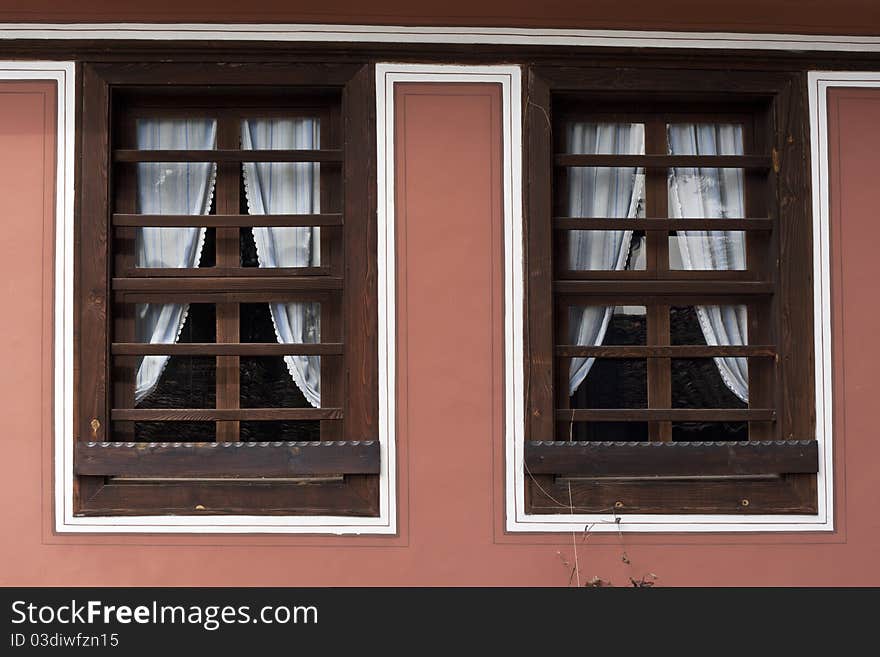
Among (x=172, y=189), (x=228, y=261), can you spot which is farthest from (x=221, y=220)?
(x=172, y=189)

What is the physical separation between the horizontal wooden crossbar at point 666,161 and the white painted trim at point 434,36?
459 millimetres

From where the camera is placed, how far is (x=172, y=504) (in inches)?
140

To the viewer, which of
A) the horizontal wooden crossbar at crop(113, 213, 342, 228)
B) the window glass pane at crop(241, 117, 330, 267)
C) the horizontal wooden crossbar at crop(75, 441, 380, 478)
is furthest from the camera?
the window glass pane at crop(241, 117, 330, 267)

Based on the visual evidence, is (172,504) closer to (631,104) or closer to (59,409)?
(59,409)

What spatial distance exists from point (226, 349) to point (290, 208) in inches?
26.3

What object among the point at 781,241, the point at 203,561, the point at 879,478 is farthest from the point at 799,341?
A: the point at 203,561

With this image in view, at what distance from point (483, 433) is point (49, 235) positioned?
1.97m

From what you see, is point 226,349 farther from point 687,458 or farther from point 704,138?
point 704,138

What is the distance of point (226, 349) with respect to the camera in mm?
3605

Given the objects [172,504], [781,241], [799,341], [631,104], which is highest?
[631,104]

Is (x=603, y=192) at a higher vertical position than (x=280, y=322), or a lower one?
higher

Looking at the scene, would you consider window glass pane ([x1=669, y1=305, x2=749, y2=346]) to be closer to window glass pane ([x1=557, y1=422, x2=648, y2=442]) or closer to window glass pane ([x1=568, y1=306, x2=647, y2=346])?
window glass pane ([x1=568, y1=306, x2=647, y2=346])

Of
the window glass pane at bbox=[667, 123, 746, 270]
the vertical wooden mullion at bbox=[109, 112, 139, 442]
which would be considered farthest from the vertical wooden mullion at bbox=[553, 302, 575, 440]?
the vertical wooden mullion at bbox=[109, 112, 139, 442]

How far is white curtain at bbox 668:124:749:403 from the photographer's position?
3.77 m
